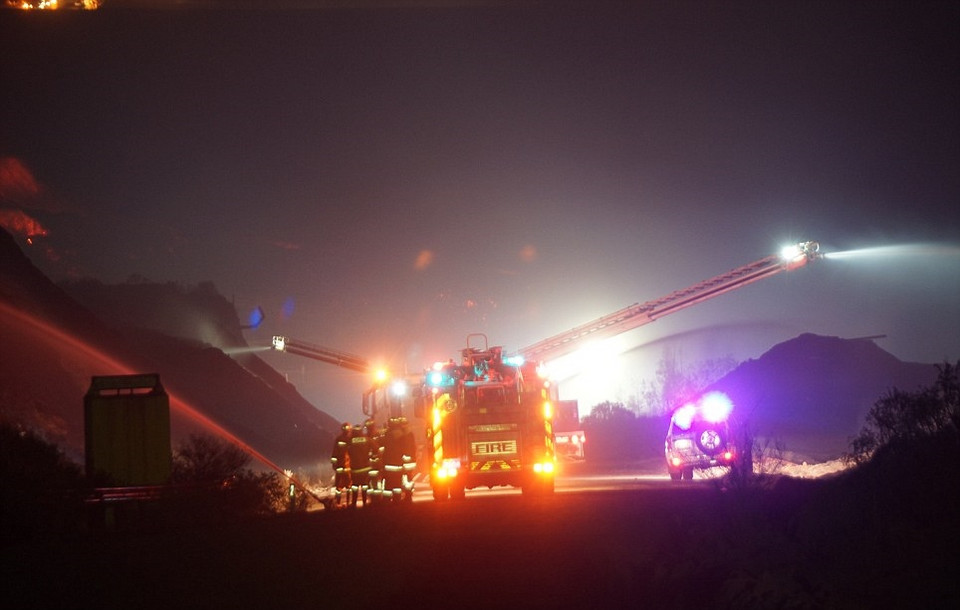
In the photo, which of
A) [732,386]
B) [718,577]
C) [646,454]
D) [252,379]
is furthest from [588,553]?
[252,379]

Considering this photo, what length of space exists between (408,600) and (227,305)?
84436mm

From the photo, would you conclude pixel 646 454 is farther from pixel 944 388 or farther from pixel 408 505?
pixel 944 388

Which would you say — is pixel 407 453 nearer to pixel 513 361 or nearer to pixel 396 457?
pixel 396 457

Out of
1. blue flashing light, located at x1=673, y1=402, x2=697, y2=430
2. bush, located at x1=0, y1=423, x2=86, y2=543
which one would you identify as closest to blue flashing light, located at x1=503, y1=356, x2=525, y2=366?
blue flashing light, located at x1=673, y1=402, x2=697, y2=430

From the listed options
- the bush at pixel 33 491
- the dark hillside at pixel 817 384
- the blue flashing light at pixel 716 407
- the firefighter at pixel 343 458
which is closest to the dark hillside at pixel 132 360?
the firefighter at pixel 343 458

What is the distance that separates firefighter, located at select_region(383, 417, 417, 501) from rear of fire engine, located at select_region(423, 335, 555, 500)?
0.70 meters

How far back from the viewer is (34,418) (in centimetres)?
3497

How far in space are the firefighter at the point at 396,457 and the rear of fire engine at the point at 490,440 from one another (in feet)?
2.30

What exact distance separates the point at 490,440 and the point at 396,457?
1.97 m

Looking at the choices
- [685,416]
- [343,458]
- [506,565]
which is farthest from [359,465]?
[506,565]

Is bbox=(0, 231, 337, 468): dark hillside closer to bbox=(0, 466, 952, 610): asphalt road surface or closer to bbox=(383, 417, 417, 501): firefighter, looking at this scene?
bbox=(383, 417, 417, 501): firefighter

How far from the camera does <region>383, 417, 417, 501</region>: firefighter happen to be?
20453 millimetres

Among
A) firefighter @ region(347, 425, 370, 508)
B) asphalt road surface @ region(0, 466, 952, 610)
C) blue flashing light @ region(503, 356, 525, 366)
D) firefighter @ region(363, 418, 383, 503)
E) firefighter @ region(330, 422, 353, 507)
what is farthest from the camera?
blue flashing light @ region(503, 356, 525, 366)

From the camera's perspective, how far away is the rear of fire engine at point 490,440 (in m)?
20.9
